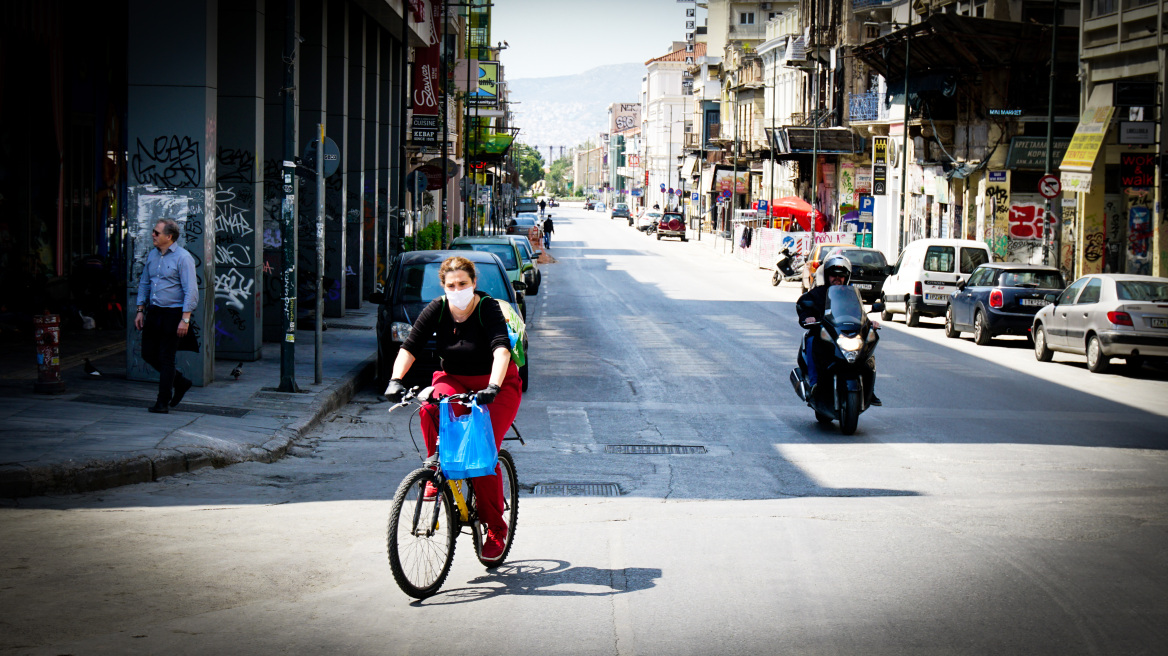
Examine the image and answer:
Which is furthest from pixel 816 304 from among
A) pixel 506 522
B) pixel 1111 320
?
pixel 1111 320

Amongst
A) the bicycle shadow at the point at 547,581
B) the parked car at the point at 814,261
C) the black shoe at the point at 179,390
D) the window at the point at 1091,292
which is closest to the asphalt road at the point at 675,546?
the bicycle shadow at the point at 547,581

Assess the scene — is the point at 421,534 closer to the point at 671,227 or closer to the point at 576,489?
the point at 576,489

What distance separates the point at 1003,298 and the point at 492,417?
1848 cm

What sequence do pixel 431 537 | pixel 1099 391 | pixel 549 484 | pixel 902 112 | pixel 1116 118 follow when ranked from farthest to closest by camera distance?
pixel 902 112 → pixel 1116 118 → pixel 1099 391 → pixel 549 484 → pixel 431 537

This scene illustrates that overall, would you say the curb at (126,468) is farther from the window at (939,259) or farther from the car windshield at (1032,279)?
the window at (939,259)

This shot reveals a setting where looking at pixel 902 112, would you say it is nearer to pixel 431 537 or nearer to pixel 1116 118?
pixel 1116 118

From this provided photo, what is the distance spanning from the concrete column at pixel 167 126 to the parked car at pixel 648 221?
83.8m

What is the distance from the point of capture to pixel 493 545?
23.7 feet

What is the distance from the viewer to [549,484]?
10.3 metres

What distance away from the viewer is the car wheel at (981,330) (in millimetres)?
23875

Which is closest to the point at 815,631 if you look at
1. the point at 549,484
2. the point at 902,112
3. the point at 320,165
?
the point at 549,484

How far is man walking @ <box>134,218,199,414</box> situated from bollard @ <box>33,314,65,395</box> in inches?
39.7

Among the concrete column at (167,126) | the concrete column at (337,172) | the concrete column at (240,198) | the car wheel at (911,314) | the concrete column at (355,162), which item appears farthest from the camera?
the car wheel at (911,314)

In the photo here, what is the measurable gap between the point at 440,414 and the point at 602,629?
4.71 feet
